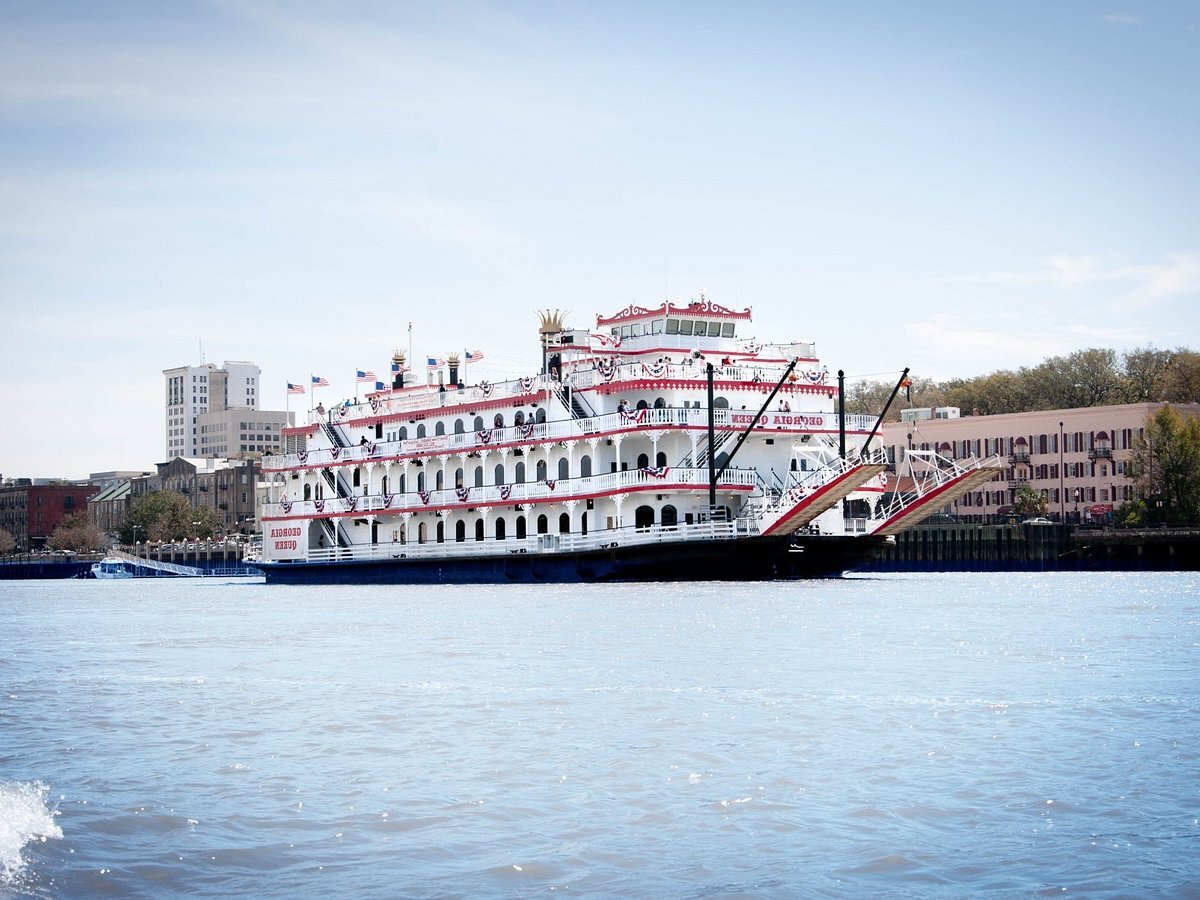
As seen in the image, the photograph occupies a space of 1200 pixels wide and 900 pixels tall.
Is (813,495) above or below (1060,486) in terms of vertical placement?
below

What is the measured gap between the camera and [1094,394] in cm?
9944

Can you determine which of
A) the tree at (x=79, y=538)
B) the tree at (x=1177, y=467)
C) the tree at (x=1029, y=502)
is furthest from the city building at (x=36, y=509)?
the tree at (x=1177, y=467)

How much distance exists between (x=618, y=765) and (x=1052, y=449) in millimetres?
79740

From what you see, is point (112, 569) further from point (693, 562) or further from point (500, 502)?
point (693, 562)

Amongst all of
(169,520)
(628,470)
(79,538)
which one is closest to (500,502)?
(628,470)

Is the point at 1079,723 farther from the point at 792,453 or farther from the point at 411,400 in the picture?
the point at 411,400

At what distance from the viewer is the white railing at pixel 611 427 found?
48.6m

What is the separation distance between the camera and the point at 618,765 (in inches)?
572

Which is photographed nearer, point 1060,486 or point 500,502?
point 500,502

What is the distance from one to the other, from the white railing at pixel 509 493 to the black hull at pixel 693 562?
1.99 m

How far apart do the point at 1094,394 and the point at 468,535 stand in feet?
180

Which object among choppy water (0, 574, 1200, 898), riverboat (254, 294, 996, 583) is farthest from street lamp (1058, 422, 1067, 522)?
choppy water (0, 574, 1200, 898)

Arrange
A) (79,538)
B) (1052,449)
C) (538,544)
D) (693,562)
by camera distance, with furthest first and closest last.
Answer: (79,538)
(1052,449)
(538,544)
(693,562)

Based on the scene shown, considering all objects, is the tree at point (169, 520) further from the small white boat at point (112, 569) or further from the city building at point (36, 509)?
the city building at point (36, 509)
